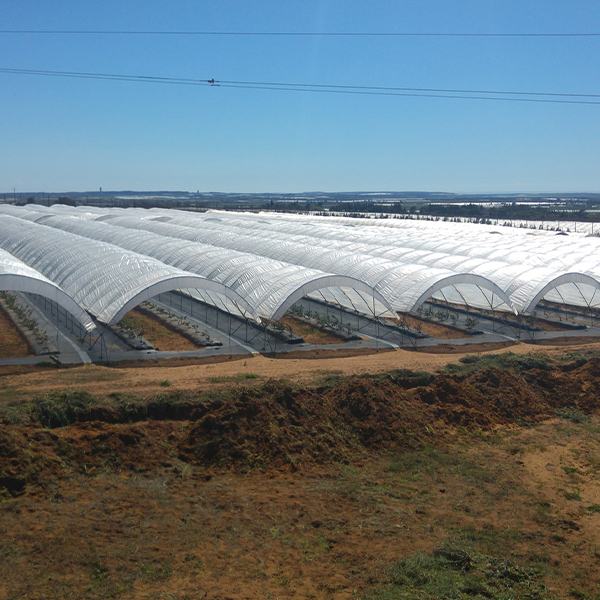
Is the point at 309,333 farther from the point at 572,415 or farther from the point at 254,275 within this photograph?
the point at 572,415

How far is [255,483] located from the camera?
42.5 ft

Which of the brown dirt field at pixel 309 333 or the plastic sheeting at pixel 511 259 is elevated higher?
the plastic sheeting at pixel 511 259

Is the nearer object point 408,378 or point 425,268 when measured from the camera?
point 408,378

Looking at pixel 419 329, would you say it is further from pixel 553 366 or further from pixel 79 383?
pixel 79 383

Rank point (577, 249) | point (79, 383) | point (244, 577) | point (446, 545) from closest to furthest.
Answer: point (244, 577) → point (446, 545) → point (79, 383) → point (577, 249)

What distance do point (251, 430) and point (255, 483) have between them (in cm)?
164

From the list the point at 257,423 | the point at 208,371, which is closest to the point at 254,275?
the point at 208,371

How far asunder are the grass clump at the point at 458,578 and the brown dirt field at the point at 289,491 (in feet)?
1.08

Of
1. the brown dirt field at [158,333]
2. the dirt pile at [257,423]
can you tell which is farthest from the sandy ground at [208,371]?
the dirt pile at [257,423]

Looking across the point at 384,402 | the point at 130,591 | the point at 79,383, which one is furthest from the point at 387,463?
the point at 79,383

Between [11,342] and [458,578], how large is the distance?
21177 millimetres

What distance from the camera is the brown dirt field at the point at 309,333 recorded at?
87.4 feet

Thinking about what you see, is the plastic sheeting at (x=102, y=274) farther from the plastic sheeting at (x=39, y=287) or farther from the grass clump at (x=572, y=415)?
the grass clump at (x=572, y=415)

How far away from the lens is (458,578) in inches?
361
